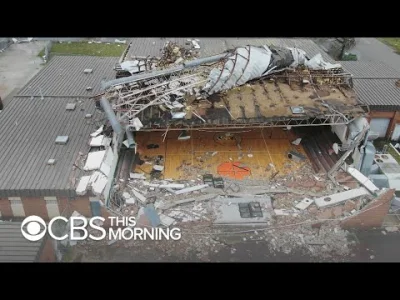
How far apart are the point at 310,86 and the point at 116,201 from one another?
1122 cm

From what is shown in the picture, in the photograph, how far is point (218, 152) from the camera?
22.3 metres

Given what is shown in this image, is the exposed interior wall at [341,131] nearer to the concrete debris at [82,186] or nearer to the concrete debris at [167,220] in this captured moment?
the concrete debris at [167,220]

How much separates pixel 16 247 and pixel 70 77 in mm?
13949

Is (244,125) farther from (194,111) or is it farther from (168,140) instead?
(168,140)

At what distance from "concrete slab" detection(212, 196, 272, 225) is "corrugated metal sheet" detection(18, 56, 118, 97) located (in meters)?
10.4

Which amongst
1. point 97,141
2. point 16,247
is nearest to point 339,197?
point 97,141

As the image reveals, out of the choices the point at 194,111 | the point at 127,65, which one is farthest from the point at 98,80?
the point at 194,111

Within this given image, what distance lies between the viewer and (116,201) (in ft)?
61.5

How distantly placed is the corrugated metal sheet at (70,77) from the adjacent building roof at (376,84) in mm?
14950

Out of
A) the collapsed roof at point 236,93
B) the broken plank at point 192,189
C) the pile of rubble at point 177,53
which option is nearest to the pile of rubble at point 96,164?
the collapsed roof at point 236,93

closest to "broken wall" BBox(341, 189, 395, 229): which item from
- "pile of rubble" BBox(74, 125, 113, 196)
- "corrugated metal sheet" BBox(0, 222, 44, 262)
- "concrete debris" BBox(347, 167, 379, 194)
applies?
"concrete debris" BBox(347, 167, 379, 194)

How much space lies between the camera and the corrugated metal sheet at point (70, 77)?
2472 cm

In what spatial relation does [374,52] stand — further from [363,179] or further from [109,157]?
[109,157]

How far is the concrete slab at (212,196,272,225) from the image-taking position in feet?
60.1
